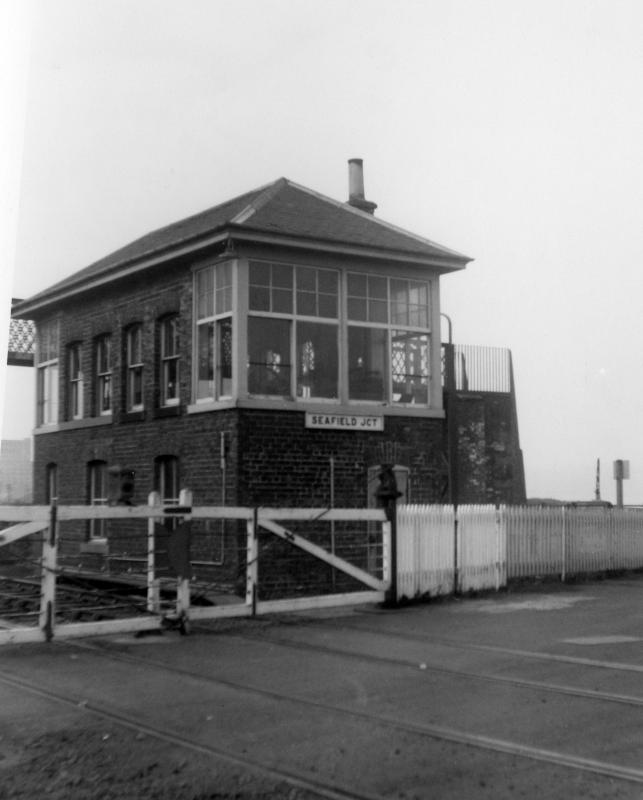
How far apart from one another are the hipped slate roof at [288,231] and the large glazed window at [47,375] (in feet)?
4.99

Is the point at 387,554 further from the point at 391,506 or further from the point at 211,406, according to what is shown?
the point at 211,406

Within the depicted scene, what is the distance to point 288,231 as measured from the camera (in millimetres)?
18406

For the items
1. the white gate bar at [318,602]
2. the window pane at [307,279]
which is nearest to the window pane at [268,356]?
the window pane at [307,279]

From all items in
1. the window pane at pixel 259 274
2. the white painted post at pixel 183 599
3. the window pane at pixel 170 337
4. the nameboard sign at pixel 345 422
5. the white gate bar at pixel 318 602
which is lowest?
the white gate bar at pixel 318 602

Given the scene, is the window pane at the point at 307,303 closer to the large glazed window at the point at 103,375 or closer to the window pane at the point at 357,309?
the window pane at the point at 357,309

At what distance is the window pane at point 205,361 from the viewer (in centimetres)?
1902

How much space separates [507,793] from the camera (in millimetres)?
5773

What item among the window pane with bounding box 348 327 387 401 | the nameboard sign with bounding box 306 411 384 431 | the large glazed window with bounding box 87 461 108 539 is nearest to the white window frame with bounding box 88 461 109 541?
the large glazed window with bounding box 87 461 108 539

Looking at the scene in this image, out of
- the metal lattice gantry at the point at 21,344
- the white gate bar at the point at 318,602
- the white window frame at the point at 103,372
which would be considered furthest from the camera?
the metal lattice gantry at the point at 21,344

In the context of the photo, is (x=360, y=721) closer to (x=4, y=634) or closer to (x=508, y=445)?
(x=4, y=634)

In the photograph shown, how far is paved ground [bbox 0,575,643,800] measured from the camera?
6078mm

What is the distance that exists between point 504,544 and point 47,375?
485 inches

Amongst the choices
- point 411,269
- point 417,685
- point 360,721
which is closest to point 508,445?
point 411,269

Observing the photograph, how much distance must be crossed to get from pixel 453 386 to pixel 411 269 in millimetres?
3377
